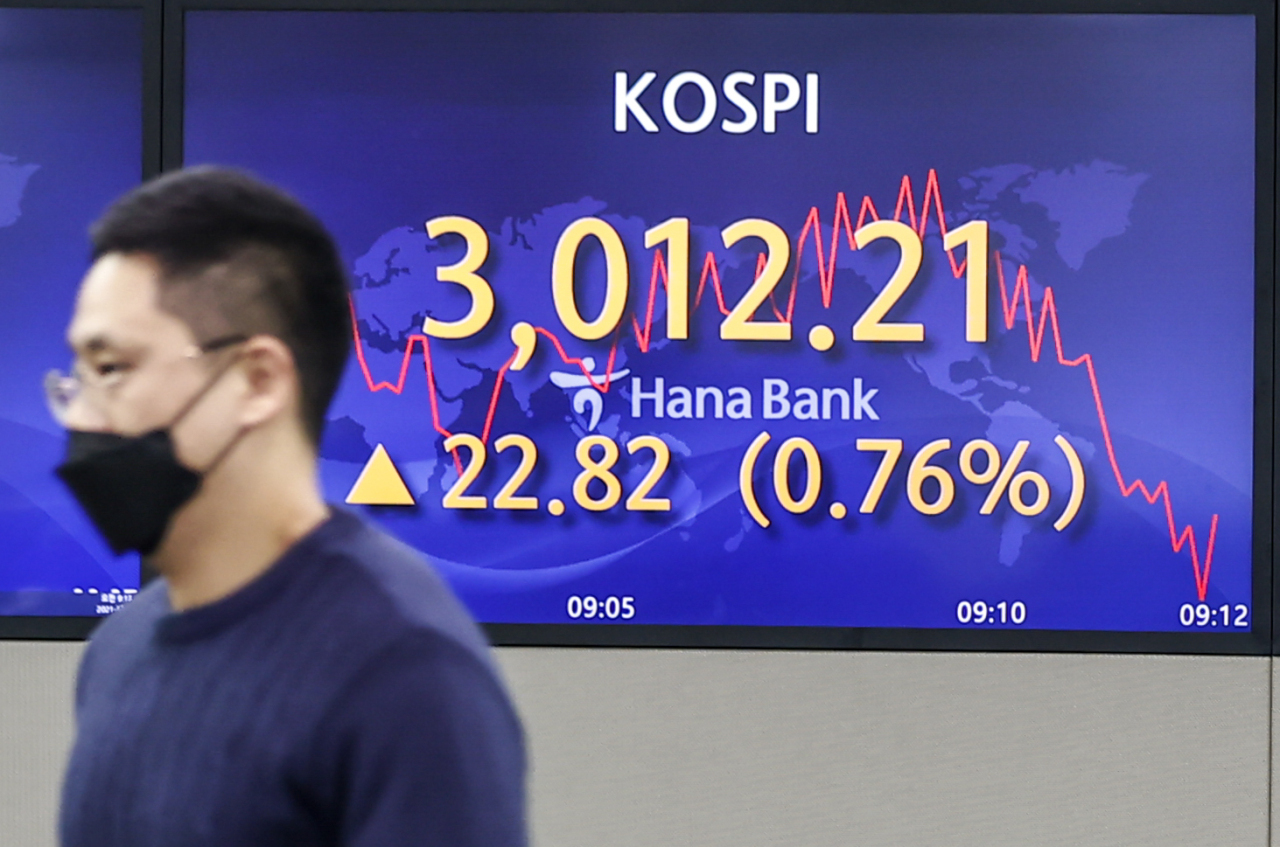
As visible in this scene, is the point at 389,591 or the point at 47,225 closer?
the point at 389,591

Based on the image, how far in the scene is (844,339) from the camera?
11.1 feet

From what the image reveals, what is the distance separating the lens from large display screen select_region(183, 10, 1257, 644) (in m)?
3.37

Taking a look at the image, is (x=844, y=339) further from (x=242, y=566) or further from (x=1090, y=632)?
(x=242, y=566)

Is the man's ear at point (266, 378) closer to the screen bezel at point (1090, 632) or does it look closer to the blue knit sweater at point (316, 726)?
the blue knit sweater at point (316, 726)

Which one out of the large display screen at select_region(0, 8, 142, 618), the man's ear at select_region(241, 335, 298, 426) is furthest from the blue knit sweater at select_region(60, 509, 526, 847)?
the large display screen at select_region(0, 8, 142, 618)

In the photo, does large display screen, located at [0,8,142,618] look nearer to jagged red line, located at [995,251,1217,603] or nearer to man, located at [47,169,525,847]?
jagged red line, located at [995,251,1217,603]

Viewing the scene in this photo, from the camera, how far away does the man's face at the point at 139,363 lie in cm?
104

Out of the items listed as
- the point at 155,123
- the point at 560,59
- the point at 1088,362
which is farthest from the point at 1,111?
the point at 1088,362

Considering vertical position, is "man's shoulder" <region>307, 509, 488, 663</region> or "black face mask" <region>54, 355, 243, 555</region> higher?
"black face mask" <region>54, 355, 243, 555</region>

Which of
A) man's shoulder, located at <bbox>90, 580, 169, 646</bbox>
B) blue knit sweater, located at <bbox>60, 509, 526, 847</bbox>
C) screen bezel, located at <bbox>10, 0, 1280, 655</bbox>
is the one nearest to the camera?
blue knit sweater, located at <bbox>60, 509, 526, 847</bbox>

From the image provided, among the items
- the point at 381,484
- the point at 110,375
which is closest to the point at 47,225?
the point at 381,484

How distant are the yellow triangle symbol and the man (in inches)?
89.2

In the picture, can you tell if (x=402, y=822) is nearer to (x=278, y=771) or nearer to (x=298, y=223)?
(x=278, y=771)

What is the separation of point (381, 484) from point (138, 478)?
7.71 feet
